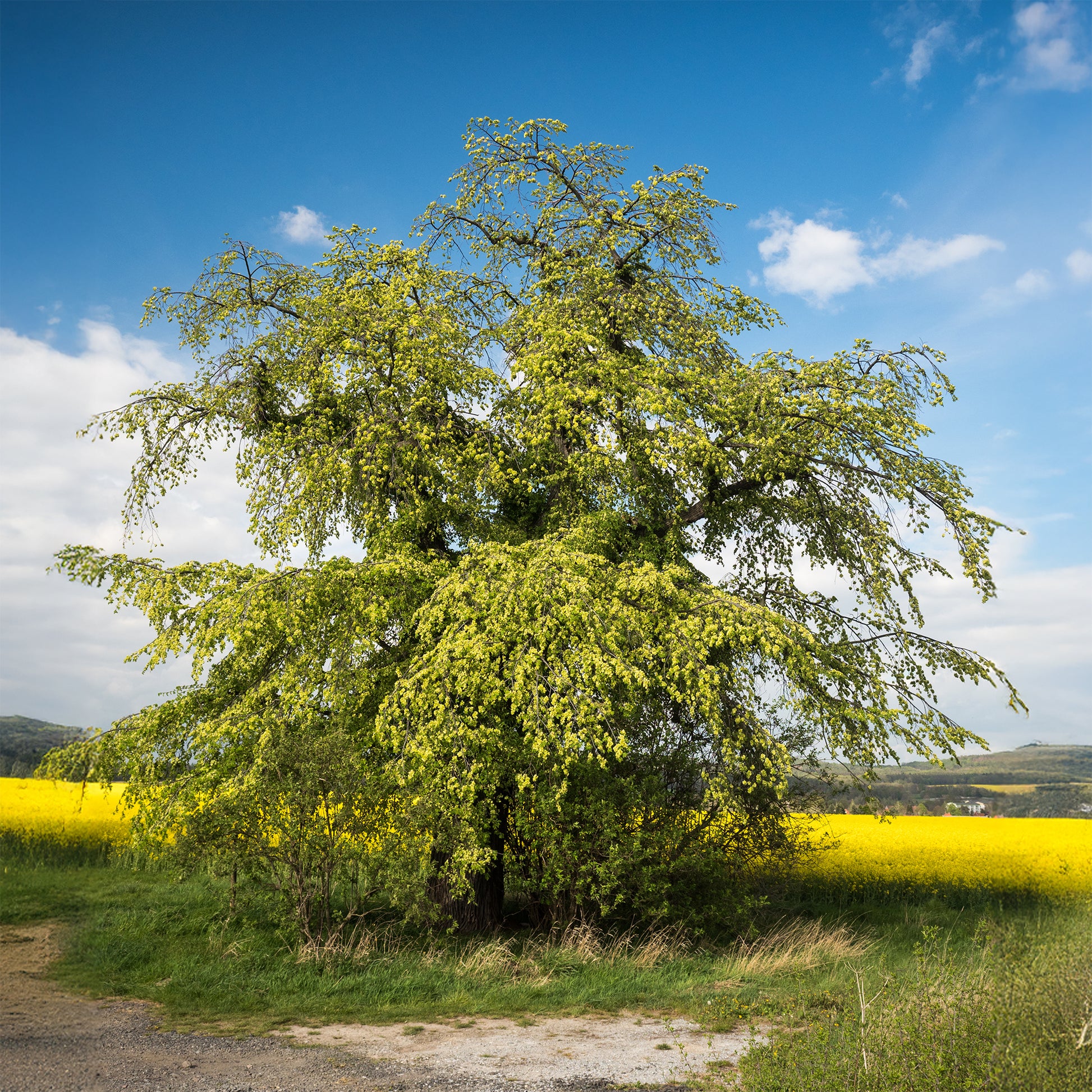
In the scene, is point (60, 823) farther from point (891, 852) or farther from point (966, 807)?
point (966, 807)

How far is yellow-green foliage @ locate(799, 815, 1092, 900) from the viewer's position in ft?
59.1

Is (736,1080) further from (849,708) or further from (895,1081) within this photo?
(849,708)

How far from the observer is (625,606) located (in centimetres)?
1183

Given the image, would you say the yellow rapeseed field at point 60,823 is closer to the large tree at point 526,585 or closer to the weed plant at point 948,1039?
the large tree at point 526,585

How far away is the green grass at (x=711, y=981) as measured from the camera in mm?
6301

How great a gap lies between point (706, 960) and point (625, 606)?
5134 mm

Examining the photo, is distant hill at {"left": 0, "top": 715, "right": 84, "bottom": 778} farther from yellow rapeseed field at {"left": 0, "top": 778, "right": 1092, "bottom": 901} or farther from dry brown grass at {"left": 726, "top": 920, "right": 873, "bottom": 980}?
dry brown grass at {"left": 726, "top": 920, "right": 873, "bottom": 980}

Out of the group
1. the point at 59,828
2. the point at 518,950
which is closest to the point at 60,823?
the point at 59,828

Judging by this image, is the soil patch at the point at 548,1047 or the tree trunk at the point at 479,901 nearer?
the soil patch at the point at 548,1047

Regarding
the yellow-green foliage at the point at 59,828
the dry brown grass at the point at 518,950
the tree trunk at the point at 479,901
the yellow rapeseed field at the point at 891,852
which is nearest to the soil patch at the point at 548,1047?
the dry brown grass at the point at 518,950

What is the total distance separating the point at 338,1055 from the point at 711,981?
5089 mm

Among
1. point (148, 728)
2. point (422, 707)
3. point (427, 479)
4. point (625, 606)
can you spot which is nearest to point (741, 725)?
point (625, 606)

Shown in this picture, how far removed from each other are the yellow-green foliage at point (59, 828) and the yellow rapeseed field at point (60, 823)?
1 centimetres

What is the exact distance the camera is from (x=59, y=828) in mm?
18438
